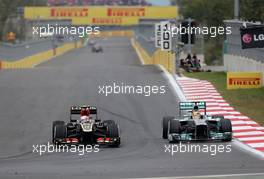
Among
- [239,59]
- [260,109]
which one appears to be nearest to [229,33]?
[239,59]

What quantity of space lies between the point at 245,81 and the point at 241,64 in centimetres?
603

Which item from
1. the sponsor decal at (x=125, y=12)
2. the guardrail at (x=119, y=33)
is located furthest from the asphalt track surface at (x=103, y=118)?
the guardrail at (x=119, y=33)

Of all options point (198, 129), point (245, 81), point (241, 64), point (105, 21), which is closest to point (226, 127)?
point (198, 129)

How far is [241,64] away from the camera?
121ft

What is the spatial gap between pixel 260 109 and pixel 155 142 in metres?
7.12

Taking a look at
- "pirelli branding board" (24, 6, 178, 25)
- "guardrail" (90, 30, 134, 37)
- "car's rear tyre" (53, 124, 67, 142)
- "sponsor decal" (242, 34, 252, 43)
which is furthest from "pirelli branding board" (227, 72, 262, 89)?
"guardrail" (90, 30, 134, 37)

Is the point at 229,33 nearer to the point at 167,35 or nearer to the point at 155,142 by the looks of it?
the point at 167,35

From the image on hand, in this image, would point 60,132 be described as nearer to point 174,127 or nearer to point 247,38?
point 174,127

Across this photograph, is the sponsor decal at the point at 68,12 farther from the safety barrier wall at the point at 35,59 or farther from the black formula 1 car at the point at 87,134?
the black formula 1 car at the point at 87,134

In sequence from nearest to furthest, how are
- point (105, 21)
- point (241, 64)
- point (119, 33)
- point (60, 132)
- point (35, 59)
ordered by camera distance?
point (60, 132), point (241, 64), point (35, 59), point (105, 21), point (119, 33)

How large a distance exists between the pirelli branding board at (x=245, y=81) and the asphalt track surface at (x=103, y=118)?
2475 millimetres

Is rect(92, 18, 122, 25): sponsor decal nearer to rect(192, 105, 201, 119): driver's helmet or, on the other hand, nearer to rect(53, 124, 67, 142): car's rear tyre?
rect(192, 105, 201, 119): driver's helmet

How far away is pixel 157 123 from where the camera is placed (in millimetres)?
23344

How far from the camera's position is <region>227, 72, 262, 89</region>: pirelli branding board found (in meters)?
30.9
